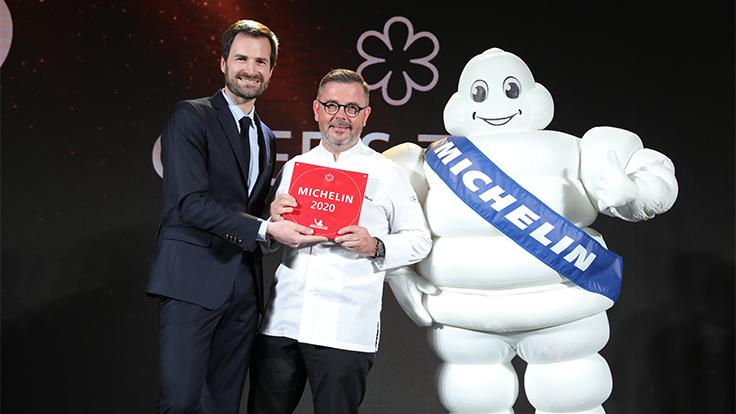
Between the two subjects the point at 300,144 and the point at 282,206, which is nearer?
the point at 282,206

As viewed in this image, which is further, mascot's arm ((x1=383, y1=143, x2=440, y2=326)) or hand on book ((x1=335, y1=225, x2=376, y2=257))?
mascot's arm ((x1=383, y1=143, x2=440, y2=326))

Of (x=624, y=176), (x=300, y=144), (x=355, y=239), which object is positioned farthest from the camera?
(x=300, y=144)

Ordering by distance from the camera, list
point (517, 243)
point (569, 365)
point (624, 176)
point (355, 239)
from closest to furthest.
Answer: point (355, 239) → point (624, 176) → point (517, 243) → point (569, 365)

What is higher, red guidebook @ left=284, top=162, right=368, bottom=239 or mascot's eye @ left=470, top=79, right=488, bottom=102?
mascot's eye @ left=470, top=79, right=488, bottom=102

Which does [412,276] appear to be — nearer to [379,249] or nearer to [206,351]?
[379,249]

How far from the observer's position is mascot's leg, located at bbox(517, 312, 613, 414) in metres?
2.72

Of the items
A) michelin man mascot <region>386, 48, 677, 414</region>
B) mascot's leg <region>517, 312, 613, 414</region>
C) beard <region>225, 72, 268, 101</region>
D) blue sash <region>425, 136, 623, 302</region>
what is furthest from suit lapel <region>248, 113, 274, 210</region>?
mascot's leg <region>517, 312, 613, 414</region>

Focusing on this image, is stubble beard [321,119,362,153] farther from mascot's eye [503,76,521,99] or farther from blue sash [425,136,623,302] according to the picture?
mascot's eye [503,76,521,99]

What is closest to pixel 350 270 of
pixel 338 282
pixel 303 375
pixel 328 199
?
pixel 338 282

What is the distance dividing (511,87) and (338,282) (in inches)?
38.2

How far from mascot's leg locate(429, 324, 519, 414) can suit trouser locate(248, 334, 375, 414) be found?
391mm

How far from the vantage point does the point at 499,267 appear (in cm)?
263

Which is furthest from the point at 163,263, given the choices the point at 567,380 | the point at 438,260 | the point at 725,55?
the point at 725,55

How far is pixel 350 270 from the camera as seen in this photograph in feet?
8.14
